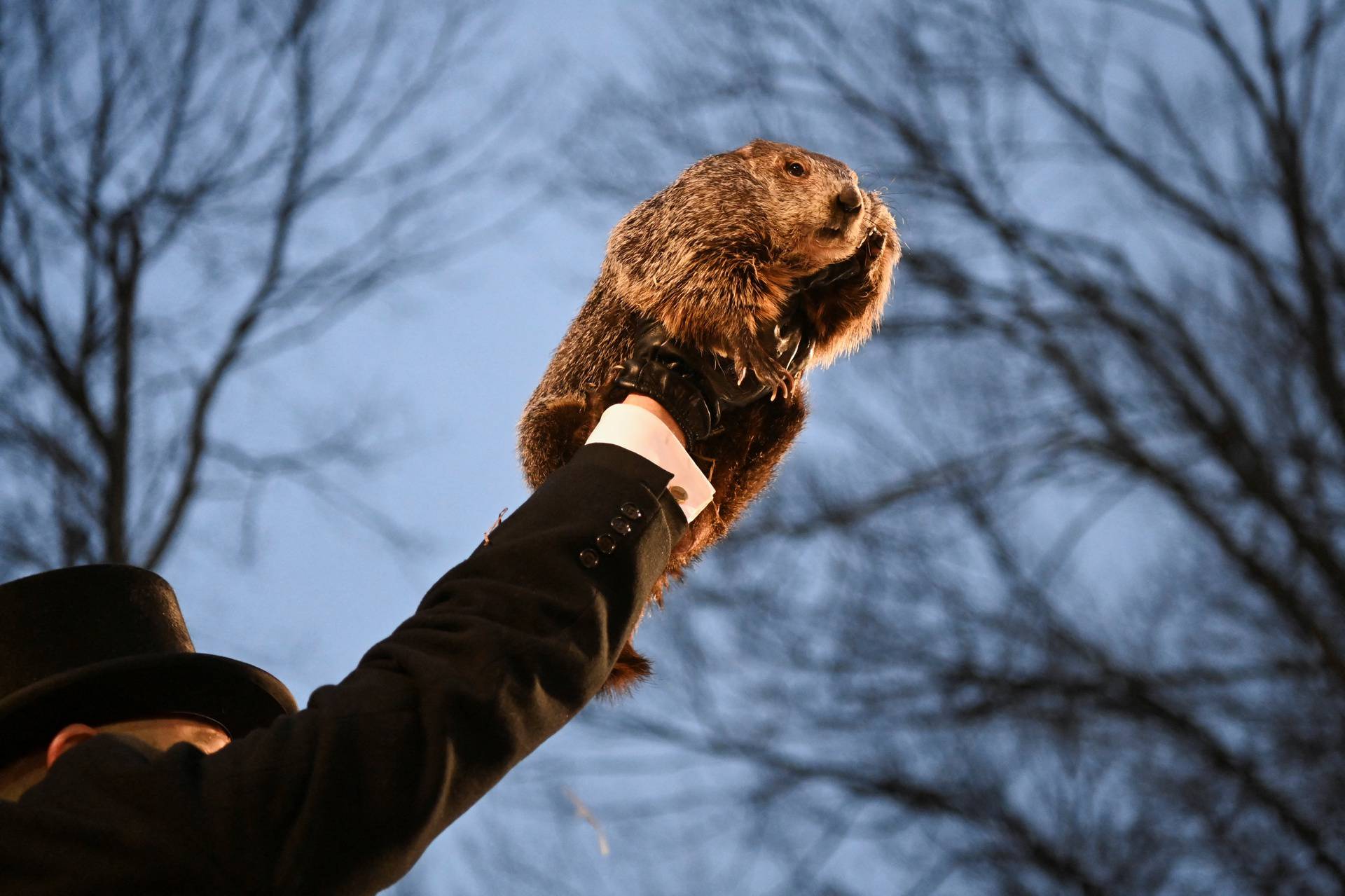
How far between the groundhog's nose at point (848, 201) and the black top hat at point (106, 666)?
3.64 ft

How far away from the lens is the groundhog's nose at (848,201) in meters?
2.08

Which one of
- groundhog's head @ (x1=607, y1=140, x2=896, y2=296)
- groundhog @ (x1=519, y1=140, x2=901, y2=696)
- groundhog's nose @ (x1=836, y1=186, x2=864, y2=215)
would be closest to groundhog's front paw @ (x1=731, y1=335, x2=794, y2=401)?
groundhog @ (x1=519, y1=140, x2=901, y2=696)

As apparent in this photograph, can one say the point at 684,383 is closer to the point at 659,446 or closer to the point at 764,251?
the point at 659,446

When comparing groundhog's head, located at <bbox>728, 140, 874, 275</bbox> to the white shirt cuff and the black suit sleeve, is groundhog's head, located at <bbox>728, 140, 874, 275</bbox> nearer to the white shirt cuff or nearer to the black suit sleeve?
the white shirt cuff

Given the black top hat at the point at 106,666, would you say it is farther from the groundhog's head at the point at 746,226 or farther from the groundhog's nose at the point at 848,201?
the groundhog's nose at the point at 848,201

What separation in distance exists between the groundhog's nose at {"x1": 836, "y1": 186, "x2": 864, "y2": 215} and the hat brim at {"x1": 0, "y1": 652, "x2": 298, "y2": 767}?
1099 mm

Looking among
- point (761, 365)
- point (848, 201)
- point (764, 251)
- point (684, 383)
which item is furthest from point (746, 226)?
point (684, 383)

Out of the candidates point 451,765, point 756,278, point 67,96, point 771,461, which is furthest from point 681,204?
point 67,96

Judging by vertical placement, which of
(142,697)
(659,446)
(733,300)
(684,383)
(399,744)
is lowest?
(399,744)

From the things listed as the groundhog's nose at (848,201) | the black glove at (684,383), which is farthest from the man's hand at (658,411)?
the groundhog's nose at (848,201)

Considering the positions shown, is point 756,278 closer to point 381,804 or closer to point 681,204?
point 681,204

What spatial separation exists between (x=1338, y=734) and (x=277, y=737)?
762cm

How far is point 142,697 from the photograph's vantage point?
1837mm

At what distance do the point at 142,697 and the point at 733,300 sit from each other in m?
0.99
